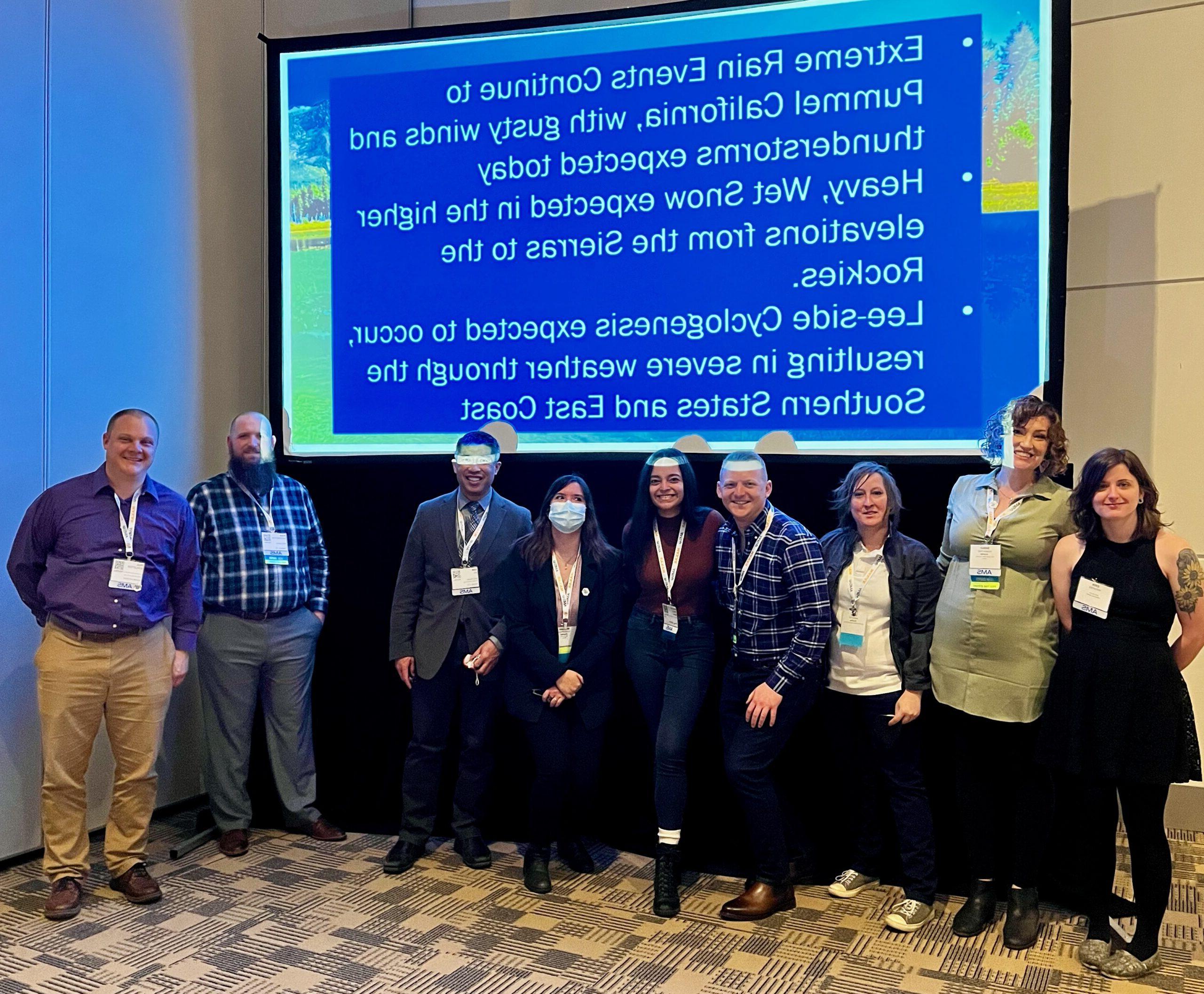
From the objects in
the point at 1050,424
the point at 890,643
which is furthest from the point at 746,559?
the point at 1050,424

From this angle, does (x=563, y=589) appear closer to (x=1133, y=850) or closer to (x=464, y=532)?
(x=464, y=532)

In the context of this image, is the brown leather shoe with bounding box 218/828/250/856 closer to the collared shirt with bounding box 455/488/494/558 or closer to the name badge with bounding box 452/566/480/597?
the name badge with bounding box 452/566/480/597

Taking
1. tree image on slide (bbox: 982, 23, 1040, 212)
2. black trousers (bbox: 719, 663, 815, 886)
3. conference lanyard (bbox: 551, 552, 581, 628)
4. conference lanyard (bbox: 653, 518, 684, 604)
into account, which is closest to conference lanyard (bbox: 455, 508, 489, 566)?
conference lanyard (bbox: 551, 552, 581, 628)

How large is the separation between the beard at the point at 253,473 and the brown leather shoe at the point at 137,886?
1.39m

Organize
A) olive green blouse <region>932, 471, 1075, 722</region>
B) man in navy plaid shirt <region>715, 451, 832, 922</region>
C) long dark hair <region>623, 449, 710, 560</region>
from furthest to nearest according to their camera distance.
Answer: long dark hair <region>623, 449, 710, 560</region>
man in navy plaid shirt <region>715, 451, 832, 922</region>
olive green blouse <region>932, 471, 1075, 722</region>

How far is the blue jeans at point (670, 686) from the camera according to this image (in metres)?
3.48

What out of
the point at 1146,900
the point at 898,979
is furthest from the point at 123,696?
the point at 1146,900

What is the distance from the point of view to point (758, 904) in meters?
3.38

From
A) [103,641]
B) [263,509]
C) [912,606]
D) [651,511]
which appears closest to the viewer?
[912,606]

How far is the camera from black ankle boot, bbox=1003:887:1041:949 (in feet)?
10.3

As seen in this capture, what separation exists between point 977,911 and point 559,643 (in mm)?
1569

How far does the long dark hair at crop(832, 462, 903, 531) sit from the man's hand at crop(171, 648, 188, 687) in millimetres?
2332

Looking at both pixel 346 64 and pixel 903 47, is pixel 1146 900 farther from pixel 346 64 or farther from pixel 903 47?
pixel 346 64

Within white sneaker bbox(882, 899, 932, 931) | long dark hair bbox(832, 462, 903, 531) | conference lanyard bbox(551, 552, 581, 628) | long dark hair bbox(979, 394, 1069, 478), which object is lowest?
white sneaker bbox(882, 899, 932, 931)
